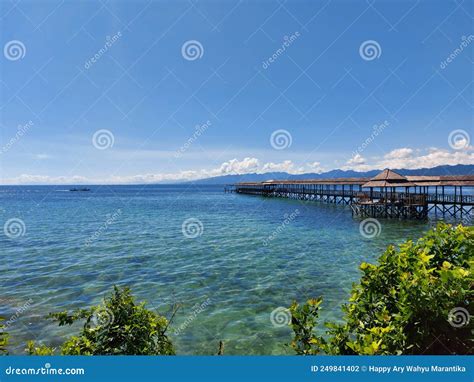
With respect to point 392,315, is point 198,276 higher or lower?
lower

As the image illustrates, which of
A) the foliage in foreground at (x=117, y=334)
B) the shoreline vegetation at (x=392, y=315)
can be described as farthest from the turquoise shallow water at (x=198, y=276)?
the foliage in foreground at (x=117, y=334)

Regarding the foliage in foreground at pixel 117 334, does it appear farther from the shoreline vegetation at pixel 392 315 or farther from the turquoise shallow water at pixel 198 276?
the turquoise shallow water at pixel 198 276

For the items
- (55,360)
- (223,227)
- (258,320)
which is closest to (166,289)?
(258,320)

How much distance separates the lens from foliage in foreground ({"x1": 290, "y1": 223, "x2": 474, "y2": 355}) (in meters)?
3.00

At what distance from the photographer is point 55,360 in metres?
3.33

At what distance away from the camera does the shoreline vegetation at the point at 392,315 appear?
3018 mm

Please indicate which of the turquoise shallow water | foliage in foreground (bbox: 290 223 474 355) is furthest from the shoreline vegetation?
the turquoise shallow water

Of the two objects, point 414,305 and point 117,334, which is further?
point 117,334

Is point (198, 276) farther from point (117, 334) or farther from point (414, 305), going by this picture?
point (414, 305)

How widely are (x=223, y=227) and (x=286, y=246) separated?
10786mm

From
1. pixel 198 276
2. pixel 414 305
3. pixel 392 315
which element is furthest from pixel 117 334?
pixel 198 276

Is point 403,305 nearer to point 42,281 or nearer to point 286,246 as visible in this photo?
point 42,281

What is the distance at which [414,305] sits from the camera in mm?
3070

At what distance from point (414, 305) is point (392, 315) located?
27cm
